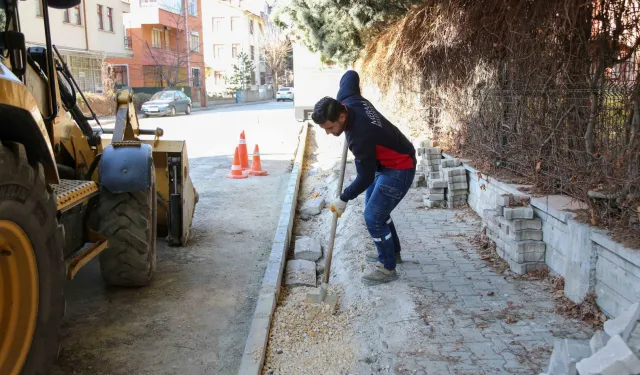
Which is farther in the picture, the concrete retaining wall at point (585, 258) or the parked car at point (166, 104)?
the parked car at point (166, 104)

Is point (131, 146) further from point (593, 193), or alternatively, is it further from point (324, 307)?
point (593, 193)

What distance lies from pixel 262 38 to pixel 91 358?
A: 7272 centimetres

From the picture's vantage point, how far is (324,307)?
190 inches

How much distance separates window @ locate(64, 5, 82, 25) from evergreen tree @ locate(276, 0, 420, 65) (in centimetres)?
2385

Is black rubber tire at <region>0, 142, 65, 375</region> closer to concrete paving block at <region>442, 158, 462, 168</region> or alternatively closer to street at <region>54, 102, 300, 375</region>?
street at <region>54, 102, 300, 375</region>

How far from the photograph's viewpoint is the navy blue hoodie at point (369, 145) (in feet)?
15.5

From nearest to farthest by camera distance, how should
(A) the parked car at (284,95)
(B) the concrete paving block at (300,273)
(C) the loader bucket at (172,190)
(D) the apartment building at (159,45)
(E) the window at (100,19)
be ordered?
(B) the concrete paving block at (300,273) < (C) the loader bucket at (172,190) < (E) the window at (100,19) < (D) the apartment building at (159,45) < (A) the parked car at (284,95)

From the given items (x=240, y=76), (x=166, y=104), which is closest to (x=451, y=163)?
(x=166, y=104)

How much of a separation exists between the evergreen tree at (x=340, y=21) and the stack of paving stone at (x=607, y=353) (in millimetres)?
6144

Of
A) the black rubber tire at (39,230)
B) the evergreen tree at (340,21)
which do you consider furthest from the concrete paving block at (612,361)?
the evergreen tree at (340,21)

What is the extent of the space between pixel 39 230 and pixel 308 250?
3958mm

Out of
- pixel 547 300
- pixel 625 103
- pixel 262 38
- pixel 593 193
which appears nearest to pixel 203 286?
pixel 547 300

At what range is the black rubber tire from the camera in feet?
8.77

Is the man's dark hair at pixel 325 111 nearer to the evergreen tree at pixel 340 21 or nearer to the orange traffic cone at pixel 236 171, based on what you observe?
the evergreen tree at pixel 340 21
